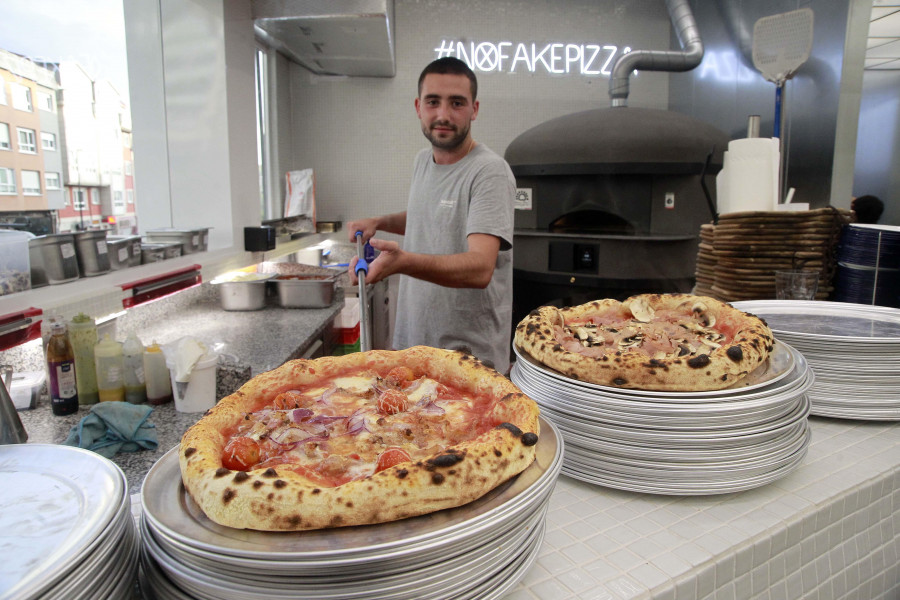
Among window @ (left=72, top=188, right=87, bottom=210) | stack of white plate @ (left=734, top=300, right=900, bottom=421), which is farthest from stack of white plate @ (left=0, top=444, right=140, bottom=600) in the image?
window @ (left=72, top=188, right=87, bottom=210)

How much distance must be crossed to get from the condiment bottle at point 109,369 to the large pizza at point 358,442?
3.13 feet

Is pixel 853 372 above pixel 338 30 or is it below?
below

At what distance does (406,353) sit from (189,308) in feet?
7.70

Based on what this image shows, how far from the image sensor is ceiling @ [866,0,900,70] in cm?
498

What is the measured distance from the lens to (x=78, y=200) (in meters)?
2.49

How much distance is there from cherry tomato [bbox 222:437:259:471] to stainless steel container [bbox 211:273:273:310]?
7.81ft

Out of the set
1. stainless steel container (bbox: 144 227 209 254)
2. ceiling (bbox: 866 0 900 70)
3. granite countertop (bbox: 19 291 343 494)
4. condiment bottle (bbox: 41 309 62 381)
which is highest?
ceiling (bbox: 866 0 900 70)

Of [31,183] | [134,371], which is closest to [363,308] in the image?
[134,371]

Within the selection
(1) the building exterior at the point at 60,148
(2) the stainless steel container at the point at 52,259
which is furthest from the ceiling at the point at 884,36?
(2) the stainless steel container at the point at 52,259

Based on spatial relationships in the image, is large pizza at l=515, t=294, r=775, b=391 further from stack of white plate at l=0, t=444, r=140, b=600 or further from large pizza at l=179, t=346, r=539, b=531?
stack of white plate at l=0, t=444, r=140, b=600

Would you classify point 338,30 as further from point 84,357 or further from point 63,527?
point 63,527

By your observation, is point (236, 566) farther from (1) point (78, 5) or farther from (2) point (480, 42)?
(2) point (480, 42)

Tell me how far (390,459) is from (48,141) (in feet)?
7.74

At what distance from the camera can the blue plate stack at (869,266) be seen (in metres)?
1.82
